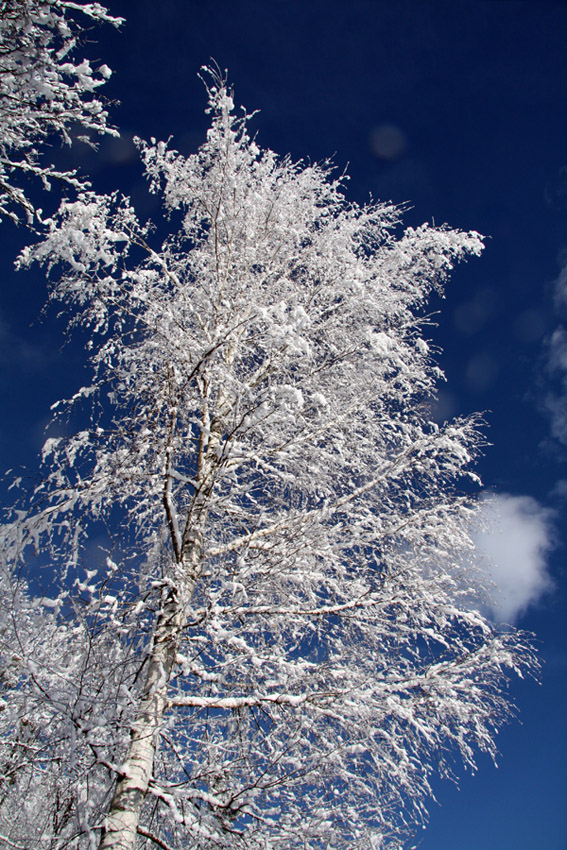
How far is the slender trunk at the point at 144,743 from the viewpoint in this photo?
280cm

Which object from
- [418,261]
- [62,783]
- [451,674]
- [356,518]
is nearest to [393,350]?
[418,261]

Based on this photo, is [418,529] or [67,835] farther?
[418,529]

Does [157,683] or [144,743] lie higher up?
[157,683]

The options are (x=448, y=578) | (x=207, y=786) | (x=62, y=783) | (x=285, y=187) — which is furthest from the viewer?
(x=285, y=187)

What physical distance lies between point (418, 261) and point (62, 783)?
18.0 ft

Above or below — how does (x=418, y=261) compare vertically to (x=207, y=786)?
above

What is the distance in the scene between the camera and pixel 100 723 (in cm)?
258

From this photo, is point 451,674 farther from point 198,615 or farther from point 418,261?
point 418,261

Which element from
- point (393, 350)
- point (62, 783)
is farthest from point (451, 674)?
point (393, 350)

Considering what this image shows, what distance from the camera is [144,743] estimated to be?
306cm

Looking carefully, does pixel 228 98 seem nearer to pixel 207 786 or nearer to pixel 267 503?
pixel 267 503

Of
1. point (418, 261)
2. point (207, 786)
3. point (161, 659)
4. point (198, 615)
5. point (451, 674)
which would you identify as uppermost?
point (418, 261)

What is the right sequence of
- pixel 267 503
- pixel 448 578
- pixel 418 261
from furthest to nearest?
1. pixel 418 261
2. pixel 267 503
3. pixel 448 578

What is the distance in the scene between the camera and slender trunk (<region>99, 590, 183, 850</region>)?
2.80m
